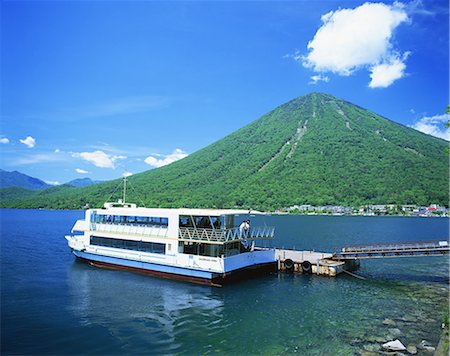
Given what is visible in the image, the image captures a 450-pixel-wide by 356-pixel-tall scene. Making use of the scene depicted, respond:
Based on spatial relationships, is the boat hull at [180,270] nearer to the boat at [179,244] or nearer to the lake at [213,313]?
the boat at [179,244]

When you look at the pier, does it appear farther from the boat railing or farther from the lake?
the boat railing

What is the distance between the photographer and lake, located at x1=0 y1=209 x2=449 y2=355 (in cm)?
1559

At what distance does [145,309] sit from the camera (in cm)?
1980

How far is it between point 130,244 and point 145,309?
9.71m

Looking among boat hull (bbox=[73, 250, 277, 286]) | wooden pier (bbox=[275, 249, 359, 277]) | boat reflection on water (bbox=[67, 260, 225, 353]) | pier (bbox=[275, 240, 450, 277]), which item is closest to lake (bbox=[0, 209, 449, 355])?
boat reflection on water (bbox=[67, 260, 225, 353])

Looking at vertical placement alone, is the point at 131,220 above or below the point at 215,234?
above

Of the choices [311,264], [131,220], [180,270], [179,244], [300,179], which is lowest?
[311,264]

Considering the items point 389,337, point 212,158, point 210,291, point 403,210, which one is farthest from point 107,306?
point 212,158

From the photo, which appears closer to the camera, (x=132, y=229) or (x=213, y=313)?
(x=213, y=313)

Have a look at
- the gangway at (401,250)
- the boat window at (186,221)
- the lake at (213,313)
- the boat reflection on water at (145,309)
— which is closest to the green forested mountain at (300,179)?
the gangway at (401,250)

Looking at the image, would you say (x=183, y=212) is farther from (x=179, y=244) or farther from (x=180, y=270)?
(x=180, y=270)

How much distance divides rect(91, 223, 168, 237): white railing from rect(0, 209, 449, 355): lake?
11.3 feet

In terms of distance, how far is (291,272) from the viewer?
30.1m

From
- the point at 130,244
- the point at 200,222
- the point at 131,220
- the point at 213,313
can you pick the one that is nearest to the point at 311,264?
the point at 200,222
